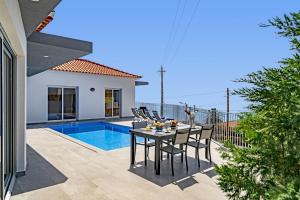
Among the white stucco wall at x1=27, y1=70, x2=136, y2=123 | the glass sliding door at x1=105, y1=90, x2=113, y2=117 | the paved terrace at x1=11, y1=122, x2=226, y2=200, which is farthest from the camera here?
the glass sliding door at x1=105, y1=90, x2=113, y2=117

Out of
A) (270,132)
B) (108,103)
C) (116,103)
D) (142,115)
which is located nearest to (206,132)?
(270,132)

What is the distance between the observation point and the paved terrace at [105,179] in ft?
11.7

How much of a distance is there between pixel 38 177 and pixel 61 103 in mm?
9603

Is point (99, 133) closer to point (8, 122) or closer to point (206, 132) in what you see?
point (206, 132)

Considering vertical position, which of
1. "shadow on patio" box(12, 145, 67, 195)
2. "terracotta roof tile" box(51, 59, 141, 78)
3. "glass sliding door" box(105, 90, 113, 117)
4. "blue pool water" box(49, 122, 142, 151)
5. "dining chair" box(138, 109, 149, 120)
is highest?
"terracotta roof tile" box(51, 59, 141, 78)

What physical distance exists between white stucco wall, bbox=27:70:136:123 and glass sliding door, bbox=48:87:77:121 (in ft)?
1.26

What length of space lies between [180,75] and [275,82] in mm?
27963

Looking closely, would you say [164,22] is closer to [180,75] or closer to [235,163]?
[180,75]

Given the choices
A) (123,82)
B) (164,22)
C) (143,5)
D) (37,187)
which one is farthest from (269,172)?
(164,22)

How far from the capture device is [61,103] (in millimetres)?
13219

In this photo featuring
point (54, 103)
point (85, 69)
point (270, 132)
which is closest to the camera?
point (270, 132)

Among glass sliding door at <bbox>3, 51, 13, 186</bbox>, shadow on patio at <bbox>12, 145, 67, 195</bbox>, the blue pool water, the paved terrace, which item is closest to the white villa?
the blue pool water

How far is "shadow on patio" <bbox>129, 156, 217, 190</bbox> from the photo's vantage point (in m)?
4.15

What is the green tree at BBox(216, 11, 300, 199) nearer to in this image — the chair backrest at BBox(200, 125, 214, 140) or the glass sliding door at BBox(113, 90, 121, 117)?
the chair backrest at BBox(200, 125, 214, 140)
